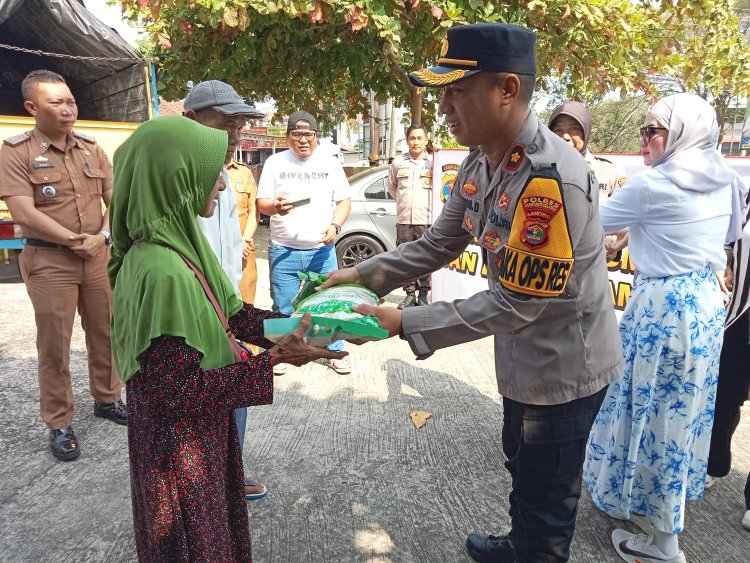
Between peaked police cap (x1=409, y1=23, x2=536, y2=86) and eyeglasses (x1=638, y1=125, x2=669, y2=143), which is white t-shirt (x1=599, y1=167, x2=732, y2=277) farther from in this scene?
peaked police cap (x1=409, y1=23, x2=536, y2=86)

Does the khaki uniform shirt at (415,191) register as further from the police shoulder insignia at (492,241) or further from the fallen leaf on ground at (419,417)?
the police shoulder insignia at (492,241)

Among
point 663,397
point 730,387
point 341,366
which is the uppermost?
point 663,397

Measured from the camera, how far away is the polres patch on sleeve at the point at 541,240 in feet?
5.41

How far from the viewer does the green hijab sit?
1.50 meters

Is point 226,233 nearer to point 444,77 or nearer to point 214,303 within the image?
point 214,303

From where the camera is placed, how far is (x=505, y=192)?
5.90ft

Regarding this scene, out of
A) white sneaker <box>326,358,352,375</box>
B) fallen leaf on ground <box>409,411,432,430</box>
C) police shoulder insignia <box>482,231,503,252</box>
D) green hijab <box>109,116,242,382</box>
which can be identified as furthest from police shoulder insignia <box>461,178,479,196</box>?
white sneaker <box>326,358,352,375</box>

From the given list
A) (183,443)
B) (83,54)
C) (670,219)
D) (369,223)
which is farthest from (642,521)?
(83,54)

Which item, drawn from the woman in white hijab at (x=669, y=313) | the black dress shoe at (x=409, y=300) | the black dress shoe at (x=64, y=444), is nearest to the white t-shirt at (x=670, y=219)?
the woman in white hijab at (x=669, y=313)

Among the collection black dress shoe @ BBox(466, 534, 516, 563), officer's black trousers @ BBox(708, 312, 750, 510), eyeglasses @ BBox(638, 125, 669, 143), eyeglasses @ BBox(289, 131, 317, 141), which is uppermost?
eyeglasses @ BBox(638, 125, 669, 143)

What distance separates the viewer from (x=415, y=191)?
21.3ft

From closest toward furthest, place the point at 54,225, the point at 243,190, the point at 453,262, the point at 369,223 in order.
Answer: the point at 54,225 → the point at 243,190 → the point at 453,262 → the point at 369,223

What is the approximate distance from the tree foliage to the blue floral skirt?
182 inches

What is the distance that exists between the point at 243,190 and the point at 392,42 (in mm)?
3362
